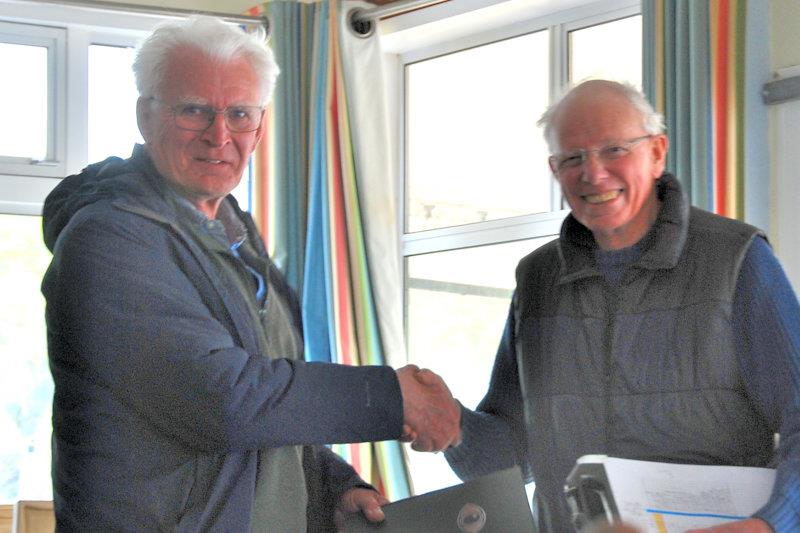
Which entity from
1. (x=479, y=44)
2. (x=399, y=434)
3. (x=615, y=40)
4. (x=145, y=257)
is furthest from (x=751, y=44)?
(x=145, y=257)

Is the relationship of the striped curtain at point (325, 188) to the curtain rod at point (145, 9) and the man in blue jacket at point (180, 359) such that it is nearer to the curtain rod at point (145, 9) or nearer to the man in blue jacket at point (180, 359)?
the curtain rod at point (145, 9)

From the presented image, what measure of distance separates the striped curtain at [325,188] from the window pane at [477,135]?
0.24m

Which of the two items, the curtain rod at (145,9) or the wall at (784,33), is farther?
the curtain rod at (145,9)

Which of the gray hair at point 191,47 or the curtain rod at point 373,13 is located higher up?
the curtain rod at point 373,13

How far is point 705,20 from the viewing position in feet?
9.89

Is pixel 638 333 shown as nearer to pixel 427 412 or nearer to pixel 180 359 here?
pixel 427 412

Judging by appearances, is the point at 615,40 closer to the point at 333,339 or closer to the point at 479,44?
the point at 479,44

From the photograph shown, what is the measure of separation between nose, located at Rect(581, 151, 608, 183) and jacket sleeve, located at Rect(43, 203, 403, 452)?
1.97ft

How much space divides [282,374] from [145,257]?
299 millimetres

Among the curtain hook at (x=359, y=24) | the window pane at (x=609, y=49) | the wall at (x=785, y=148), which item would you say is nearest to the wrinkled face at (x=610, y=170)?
the wall at (x=785, y=148)

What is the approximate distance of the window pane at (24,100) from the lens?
3980mm

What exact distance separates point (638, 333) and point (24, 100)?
2.77 m

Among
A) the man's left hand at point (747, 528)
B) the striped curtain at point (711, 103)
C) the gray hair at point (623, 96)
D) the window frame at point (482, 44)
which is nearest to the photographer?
the man's left hand at point (747, 528)

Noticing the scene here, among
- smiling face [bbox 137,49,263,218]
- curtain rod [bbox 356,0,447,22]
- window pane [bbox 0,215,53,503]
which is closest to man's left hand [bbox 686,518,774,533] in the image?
smiling face [bbox 137,49,263,218]
